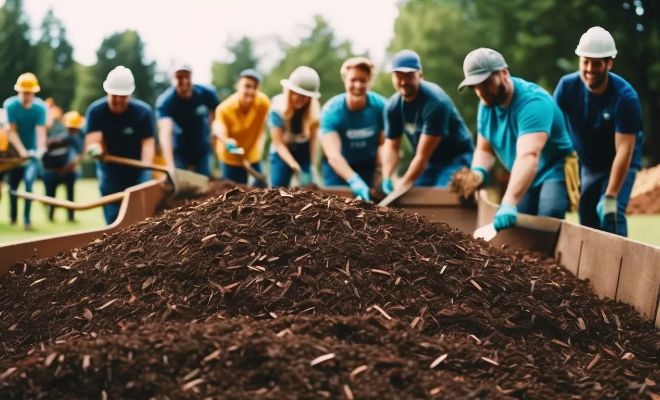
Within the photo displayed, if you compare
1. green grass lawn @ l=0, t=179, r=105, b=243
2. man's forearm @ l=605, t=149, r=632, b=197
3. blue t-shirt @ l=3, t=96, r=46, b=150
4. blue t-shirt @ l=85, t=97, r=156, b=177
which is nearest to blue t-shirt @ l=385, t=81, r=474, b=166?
man's forearm @ l=605, t=149, r=632, b=197

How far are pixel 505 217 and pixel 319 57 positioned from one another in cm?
3552

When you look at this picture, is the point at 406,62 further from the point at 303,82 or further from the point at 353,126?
the point at 303,82

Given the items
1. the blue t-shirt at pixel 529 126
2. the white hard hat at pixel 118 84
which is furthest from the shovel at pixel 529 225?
the white hard hat at pixel 118 84

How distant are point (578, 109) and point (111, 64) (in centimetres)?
4211

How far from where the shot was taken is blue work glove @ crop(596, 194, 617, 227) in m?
5.29

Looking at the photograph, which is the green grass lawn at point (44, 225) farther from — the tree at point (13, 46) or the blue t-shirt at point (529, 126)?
the tree at point (13, 46)

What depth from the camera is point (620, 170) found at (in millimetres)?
5195

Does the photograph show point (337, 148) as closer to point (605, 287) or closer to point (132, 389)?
point (605, 287)

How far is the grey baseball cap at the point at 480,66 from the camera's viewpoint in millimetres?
4688

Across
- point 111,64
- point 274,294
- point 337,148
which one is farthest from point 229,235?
point 111,64

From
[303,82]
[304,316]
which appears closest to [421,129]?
[303,82]

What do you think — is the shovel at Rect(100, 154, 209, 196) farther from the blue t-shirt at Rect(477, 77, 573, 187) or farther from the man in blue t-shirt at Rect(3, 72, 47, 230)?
the man in blue t-shirt at Rect(3, 72, 47, 230)

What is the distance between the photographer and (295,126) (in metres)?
7.82

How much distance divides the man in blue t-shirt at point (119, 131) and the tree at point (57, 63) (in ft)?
125
